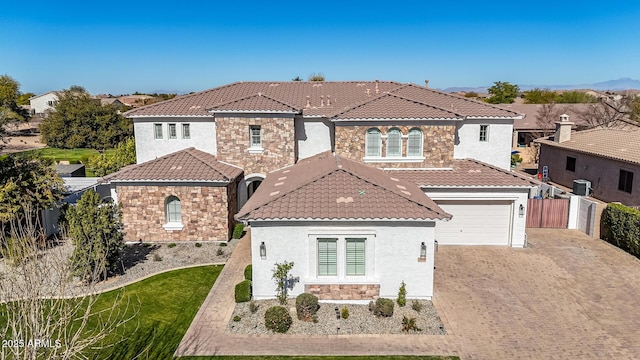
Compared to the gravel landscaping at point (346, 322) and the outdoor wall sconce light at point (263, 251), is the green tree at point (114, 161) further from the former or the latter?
the outdoor wall sconce light at point (263, 251)

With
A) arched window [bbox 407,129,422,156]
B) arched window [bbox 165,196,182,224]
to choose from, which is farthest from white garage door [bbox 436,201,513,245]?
arched window [bbox 165,196,182,224]

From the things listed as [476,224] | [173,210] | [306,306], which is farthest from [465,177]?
[173,210]

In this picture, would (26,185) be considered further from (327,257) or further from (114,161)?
(327,257)

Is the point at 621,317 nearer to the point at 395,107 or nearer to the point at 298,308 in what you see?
the point at 298,308

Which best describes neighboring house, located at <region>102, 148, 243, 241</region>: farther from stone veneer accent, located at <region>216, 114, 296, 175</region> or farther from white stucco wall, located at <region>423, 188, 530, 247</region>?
white stucco wall, located at <region>423, 188, 530, 247</region>

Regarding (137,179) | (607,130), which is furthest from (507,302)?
(607,130)

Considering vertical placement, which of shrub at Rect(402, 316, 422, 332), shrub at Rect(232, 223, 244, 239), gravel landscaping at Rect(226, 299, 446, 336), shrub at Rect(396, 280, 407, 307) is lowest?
gravel landscaping at Rect(226, 299, 446, 336)
